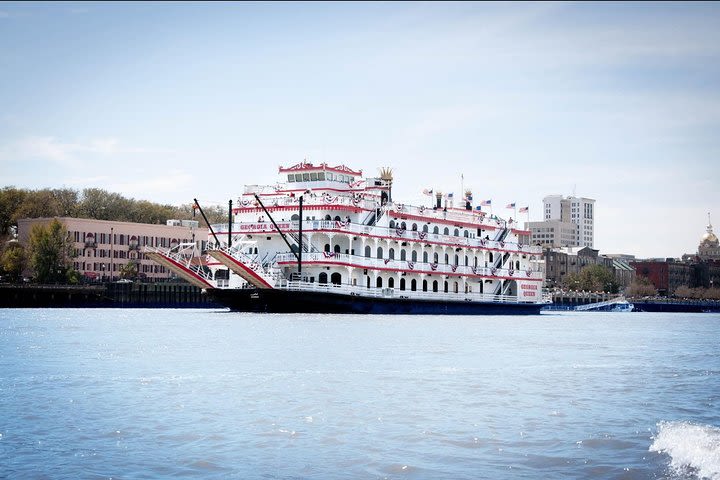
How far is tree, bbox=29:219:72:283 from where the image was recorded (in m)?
90.1

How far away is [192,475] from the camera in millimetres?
13461

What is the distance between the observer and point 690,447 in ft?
49.6

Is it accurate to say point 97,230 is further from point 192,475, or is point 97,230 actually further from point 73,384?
point 192,475

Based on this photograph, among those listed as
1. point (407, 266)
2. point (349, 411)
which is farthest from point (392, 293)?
point (349, 411)

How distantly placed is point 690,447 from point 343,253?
47779 millimetres

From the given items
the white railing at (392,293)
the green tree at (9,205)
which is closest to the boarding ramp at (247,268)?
the white railing at (392,293)

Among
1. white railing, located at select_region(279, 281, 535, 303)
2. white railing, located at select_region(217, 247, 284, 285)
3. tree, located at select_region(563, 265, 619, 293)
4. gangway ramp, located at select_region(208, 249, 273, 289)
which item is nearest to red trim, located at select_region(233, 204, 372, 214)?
white railing, located at select_region(217, 247, 284, 285)

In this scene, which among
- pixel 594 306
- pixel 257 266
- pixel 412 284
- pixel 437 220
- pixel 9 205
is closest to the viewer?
pixel 257 266

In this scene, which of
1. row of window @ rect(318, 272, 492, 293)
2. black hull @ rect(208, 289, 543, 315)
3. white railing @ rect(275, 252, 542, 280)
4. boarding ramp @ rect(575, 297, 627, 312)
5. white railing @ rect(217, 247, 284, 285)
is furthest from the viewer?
boarding ramp @ rect(575, 297, 627, 312)

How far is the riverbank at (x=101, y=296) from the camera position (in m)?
80.5

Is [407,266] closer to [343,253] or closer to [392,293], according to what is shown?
[392,293]

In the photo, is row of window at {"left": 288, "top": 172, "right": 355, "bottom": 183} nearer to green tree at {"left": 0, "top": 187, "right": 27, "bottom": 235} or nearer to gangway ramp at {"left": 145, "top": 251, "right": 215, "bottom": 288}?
gangway ramp at {"left": 145, "top": 251, "right": 215, "bottom": 288}

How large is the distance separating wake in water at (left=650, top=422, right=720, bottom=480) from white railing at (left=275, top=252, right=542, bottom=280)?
43395 millimetres

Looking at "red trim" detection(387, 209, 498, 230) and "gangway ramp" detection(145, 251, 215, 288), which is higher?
"red trim" detection(387, 209, 498, 230)
